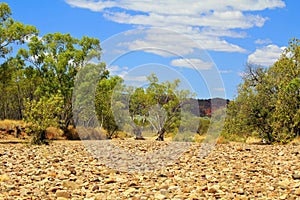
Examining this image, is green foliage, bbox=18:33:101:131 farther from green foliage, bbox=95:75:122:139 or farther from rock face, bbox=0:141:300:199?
rock face, bbox=0:141:300:199

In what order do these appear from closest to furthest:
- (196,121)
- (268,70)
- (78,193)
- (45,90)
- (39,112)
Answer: (78,193) < (196,121) < (39,112) < (268,70) < (45,90)

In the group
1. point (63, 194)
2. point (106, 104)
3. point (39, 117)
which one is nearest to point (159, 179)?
point (63, 194)

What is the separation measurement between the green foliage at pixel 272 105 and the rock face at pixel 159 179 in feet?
32.8

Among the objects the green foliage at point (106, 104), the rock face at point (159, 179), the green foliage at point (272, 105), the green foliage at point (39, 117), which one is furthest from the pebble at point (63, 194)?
the green foliage at point (272, 105)

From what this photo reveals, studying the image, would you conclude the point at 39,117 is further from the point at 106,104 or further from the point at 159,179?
the point at 159,179

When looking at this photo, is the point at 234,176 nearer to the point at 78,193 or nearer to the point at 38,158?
the point at 78,193

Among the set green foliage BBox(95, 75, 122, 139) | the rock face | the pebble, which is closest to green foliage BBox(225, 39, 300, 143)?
green foliage BBox(95, 75, 122, 139)

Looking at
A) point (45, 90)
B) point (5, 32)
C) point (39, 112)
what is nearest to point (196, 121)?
point (39, 112)

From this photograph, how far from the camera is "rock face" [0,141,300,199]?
7691mm

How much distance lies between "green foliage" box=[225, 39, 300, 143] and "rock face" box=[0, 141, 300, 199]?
1000cm

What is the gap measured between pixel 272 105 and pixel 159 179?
53.1 ft

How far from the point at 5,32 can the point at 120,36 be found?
552 inches

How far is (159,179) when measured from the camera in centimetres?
924

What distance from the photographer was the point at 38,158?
12.4 m
